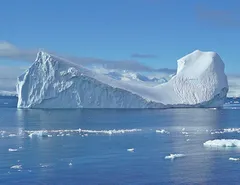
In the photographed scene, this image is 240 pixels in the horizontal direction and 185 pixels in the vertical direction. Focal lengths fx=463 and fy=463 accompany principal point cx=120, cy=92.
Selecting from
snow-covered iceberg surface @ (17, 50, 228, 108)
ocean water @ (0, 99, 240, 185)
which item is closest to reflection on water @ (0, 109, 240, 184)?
ocean water @ (0, 99, 240, 185)

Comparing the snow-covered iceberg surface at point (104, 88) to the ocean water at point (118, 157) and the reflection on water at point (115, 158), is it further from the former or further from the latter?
the ocean water at point (118, 157)

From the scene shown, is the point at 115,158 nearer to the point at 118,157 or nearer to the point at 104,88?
the point at 118,157

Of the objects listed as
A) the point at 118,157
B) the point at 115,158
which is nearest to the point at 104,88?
the point at 118,157

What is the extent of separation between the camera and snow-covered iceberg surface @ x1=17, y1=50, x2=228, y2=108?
6512cm

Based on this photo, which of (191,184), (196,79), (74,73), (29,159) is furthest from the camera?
(196,79)

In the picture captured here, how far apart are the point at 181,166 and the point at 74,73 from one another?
4263 cm

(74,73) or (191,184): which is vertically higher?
(74,73)

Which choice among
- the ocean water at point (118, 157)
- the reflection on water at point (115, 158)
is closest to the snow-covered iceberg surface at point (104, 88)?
the reflection on water at point (115, 158)

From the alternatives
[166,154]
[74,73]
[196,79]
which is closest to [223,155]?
[166,154]

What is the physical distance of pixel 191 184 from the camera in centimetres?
1984

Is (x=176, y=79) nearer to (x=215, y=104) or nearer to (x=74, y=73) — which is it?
(x=215, y=104)

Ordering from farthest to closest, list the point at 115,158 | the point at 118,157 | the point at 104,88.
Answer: the point at 104,88
the point at 118,157
the point at 115,158

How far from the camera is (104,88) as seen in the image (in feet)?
218

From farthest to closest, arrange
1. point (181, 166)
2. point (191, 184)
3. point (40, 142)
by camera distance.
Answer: point (40, 142) < point (181, 166) < point (191, 184)
